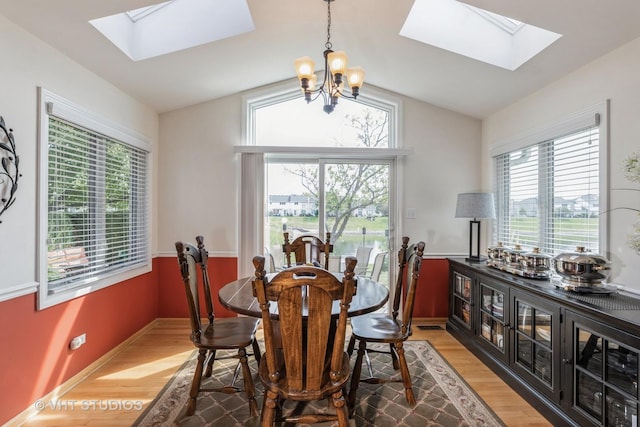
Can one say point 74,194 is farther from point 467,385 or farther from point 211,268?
point 467,385

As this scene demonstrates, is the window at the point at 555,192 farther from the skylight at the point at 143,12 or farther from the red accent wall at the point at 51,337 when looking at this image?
the red accent wall at the point at 51,337

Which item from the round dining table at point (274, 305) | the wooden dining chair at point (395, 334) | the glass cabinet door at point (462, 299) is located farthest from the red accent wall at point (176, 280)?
the glass cabinet door at point (462, 299)

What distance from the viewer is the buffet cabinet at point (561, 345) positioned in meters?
1.64

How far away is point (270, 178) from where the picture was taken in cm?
384

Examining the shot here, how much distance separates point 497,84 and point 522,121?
1.48 ft

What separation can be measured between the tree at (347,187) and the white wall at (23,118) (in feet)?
7.52

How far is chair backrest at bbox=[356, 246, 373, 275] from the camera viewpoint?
384 centimetres

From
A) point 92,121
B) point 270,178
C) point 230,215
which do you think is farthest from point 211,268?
point 92,121

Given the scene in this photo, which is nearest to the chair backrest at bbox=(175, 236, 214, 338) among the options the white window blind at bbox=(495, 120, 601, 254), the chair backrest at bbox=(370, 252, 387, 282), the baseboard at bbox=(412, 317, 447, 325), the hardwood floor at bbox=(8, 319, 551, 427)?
the hardwood floor at bbox=(8, 319, 551, 427)

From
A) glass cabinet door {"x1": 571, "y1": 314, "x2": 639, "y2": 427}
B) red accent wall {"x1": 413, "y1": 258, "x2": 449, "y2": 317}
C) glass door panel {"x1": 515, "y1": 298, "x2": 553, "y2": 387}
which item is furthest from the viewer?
red accent wall {"x1": 413, "y1": 258, "x2": 449, "y2": 317}

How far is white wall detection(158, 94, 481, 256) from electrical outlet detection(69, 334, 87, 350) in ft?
4.29

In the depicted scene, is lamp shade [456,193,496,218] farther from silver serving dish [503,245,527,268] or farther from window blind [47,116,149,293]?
window blind [47,116,149,293]

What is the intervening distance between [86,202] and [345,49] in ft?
8.63

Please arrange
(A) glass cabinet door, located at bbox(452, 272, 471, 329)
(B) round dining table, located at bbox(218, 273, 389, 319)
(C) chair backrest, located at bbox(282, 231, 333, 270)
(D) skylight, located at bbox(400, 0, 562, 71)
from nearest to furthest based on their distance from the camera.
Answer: (B) round dining table, located at bbox(218, 273, 389, 319) < (D) skylight, located at bbox(400, 0, 562, 71) < (C) chair backrest, located at bbox(282, 231, 333, 270) < (A) glass cabinet door, located at bbox(452, 272, 471, 329)
